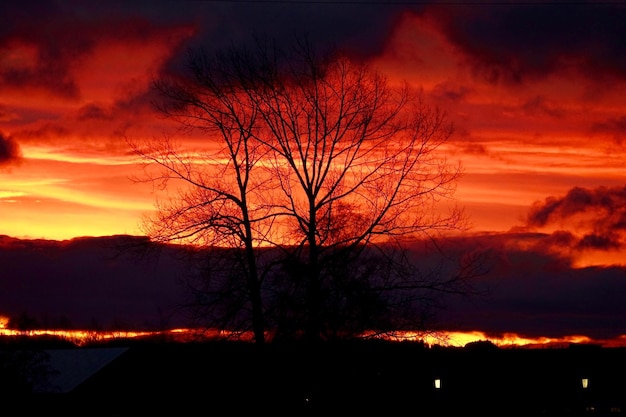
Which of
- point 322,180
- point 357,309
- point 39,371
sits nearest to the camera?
point 357,309

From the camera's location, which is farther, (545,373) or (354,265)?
(545,373)

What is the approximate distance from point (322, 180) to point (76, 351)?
3830 cm

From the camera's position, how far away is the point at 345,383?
82.8ft

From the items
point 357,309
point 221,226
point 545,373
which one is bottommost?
point 545,373

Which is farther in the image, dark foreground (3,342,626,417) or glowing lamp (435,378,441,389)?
glowing lamp (435,378,441,389)

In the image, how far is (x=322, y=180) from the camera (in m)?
25.6

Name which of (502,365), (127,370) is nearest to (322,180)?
(127,370)

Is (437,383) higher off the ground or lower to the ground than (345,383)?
lower

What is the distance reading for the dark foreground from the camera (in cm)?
2508

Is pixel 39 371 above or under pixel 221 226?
under

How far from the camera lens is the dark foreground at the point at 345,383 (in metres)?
25.1

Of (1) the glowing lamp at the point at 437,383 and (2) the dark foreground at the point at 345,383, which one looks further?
(1) the glowing lamp at the point at 437,383

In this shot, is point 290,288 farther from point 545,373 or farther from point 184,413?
point 545,373

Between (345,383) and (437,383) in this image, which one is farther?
(437,383)
